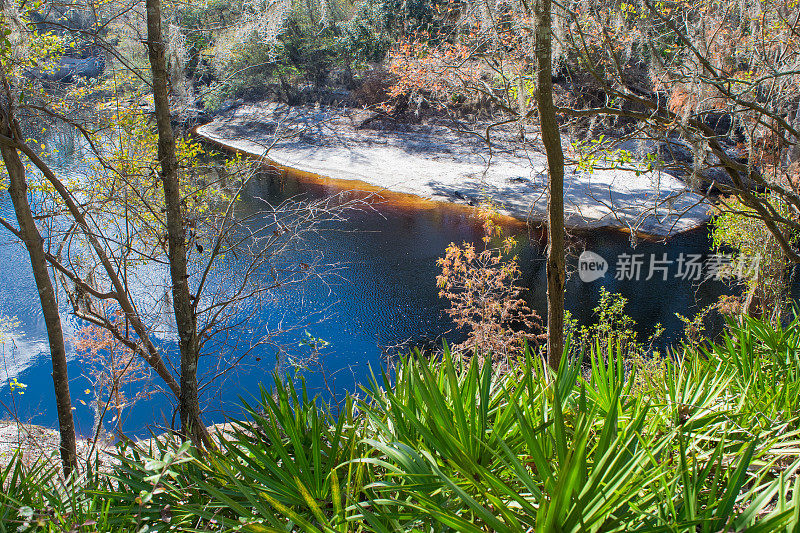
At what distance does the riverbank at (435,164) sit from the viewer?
47.7 feet

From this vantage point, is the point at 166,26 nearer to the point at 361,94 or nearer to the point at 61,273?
the point at 61,273

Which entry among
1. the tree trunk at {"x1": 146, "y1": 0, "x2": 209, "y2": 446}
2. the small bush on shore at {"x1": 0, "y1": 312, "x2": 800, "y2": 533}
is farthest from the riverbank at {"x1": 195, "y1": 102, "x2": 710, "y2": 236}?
the small bush on shore at {"x1": 0, "y1": 312, "x2": 800, "y2": 533}

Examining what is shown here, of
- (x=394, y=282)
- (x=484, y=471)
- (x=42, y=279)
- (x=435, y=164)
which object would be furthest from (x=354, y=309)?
(x=484, y=471)

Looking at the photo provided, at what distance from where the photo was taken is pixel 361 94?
22266mm

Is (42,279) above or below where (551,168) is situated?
below

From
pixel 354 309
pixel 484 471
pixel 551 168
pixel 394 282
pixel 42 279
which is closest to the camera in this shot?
pixel 484 471

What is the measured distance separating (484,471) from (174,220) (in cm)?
344

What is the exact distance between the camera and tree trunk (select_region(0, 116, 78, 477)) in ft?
15.7

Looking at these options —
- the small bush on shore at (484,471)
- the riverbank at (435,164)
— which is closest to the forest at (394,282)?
the small bush on shore at (484,471)

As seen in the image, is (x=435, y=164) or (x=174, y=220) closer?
(x=174, y=220)

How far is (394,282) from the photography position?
37.3 ft

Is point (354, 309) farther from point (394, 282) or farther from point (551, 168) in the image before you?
point (551, 168)

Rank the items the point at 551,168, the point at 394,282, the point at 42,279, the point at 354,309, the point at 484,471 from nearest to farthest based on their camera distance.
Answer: the point at 484,471, the point at 551,168, the point at 42,279, the point at 354,309, the point at 394,282

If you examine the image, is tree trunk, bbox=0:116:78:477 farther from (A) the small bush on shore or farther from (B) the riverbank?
(B) the riverbank
